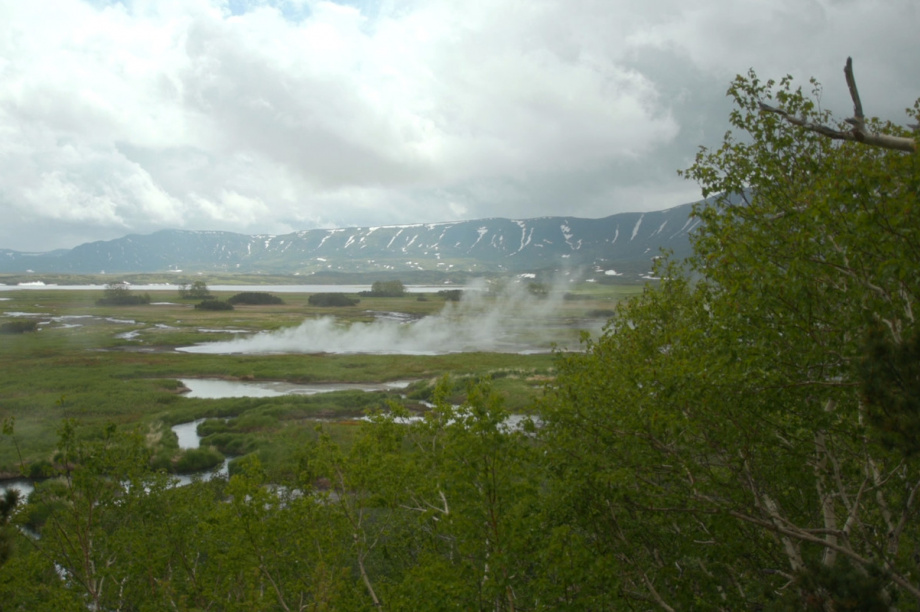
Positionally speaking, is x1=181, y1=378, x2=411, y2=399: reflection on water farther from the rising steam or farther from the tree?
the tree

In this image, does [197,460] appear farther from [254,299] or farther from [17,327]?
[254,299]

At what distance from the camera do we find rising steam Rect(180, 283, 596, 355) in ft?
321

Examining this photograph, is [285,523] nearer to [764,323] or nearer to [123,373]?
[764,323]

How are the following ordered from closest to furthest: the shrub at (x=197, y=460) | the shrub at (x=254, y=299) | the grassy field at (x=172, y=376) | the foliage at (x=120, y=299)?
the shrub at (x=197, y=460)
the grassy field at (x=172, y=376)
the foliage at (x=120, y=299)
the shrub at (x=254, y=299)

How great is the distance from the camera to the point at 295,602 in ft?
52.0

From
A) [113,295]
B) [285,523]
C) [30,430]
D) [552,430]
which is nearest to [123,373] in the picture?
[30,430]

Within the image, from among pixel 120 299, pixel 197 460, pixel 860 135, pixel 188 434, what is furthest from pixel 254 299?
pixel 860 135

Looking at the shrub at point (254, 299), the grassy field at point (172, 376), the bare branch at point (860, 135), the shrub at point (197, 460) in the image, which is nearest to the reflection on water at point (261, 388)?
the grassy field at point (172, 376)

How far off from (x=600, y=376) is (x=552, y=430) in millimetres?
1769

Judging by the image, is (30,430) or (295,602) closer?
(295,602)

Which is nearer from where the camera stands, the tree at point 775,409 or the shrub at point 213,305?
the tree at point 775,409

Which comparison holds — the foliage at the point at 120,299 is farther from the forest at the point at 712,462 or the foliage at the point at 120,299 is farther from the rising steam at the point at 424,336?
the forest at the point at 712,462

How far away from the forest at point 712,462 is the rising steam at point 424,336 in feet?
260

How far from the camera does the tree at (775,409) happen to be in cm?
677
